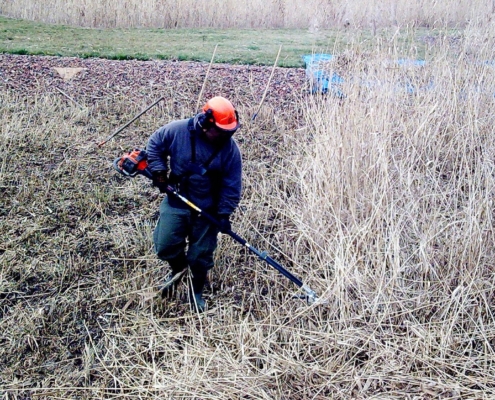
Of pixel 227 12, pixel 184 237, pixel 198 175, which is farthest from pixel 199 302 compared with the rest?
pixel 227 12

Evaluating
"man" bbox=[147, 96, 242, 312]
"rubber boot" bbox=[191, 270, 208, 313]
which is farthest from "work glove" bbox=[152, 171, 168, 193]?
"rubber boot" bbox=[191, 270, 208, 313]

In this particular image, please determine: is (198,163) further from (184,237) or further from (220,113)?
(184,237)

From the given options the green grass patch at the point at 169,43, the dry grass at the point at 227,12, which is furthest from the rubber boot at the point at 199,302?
the dry grass at the point at 227,12

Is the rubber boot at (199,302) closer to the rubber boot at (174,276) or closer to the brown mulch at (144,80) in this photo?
the rubber boot at (174,276)

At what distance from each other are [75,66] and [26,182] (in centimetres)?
256

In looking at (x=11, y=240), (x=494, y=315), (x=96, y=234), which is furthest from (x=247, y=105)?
(x=494, y=315)

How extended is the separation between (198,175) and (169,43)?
551 centimetres

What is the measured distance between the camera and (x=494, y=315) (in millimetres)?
3246

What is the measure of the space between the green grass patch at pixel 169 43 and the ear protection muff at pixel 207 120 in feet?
13.5

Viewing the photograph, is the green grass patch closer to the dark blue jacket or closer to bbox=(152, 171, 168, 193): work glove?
the dark blue jacket

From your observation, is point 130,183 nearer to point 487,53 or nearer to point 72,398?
point 72,398

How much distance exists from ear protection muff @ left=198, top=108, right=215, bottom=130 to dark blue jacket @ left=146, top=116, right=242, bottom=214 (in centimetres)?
8

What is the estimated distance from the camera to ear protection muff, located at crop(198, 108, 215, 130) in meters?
2.82

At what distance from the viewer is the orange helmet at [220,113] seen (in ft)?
9.26
